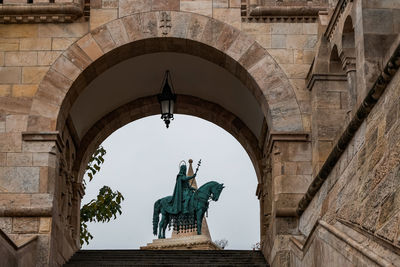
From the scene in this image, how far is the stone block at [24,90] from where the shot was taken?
15875 mm

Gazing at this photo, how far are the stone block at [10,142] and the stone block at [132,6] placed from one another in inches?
105

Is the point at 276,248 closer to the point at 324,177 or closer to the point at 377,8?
the point at 324,177

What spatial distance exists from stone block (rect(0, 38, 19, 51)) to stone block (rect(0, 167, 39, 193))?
2108 mm

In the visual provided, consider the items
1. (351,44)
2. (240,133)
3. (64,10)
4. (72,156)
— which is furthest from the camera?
(240,133)

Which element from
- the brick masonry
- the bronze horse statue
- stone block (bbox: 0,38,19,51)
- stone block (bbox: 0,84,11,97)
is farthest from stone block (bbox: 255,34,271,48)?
the bronze horse statue

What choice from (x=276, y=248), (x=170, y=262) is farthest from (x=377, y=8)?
(x=170, y=262)

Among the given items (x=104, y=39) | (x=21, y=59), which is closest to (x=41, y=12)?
(x=21, y=59)

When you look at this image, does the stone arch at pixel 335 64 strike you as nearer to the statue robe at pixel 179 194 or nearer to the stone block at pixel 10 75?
the stone block at pixel 10 75

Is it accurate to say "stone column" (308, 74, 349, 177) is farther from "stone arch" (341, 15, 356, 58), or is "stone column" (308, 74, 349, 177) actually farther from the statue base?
the statue base

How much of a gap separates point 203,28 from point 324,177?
4312 mm

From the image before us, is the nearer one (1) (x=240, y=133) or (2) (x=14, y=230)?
(2) (x=14, y=230)

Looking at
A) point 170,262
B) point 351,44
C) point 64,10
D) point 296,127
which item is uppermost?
point 64,10

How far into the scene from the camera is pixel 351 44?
588 inches

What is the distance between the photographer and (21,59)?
53.0 ft
